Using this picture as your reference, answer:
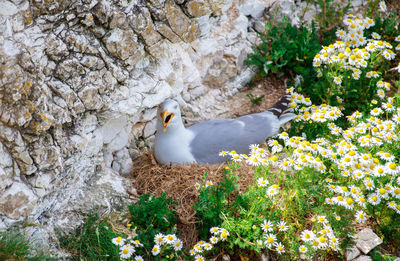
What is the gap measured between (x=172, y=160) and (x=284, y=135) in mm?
1005

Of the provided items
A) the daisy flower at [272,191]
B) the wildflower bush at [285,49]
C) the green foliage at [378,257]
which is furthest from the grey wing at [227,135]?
the green foliage at [378,257]

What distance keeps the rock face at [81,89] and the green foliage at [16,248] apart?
0.36 ft

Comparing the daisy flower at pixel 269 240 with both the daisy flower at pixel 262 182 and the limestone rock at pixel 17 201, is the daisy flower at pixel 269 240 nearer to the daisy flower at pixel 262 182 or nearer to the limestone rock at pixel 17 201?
the daisy flower at pixel 262 182

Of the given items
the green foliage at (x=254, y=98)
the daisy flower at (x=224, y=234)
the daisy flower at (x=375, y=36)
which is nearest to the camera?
the daisy flower at (x=224, y=234)

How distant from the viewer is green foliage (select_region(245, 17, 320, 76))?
178 inches

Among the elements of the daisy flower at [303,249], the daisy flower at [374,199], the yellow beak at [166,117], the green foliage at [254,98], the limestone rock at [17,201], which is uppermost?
the limestone rock at [17,201]

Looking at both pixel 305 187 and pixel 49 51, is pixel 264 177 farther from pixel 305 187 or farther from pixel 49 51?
pixel 49 51

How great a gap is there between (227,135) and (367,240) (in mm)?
1393

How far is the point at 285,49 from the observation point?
14.9 feet

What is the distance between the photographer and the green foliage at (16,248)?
2.46 meters

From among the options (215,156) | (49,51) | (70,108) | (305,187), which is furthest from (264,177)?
(49,51)

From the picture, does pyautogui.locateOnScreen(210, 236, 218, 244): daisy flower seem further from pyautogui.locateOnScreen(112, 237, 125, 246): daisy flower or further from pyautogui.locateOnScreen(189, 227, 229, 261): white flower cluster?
pyautogui.locateOnScreen(112, 237, 125, 246): daisy flower

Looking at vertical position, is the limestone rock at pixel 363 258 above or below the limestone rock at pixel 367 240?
below

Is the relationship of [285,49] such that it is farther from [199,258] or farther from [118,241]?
[118,241]
